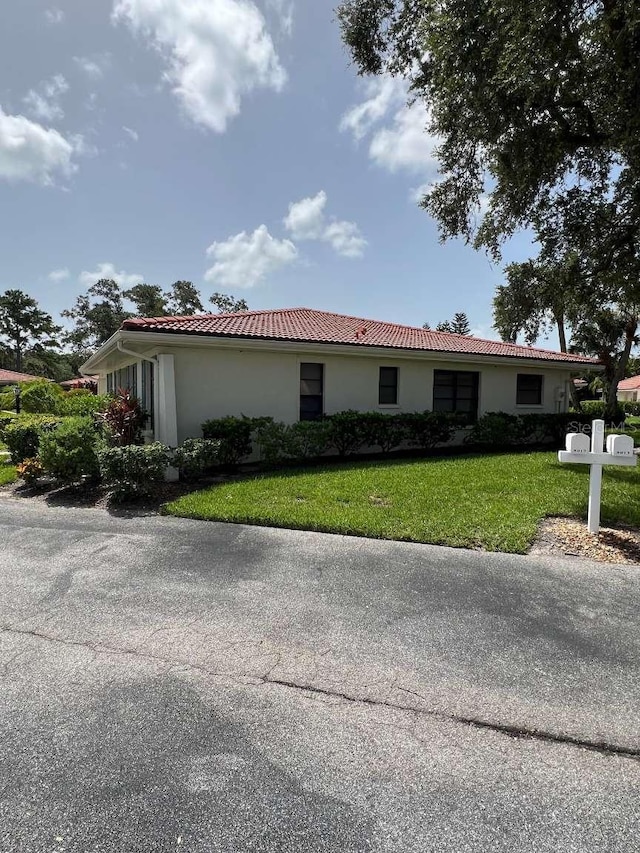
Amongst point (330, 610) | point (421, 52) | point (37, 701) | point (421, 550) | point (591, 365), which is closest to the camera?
point (37, 701)

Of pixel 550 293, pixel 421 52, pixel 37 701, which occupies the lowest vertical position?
pixel 37 701

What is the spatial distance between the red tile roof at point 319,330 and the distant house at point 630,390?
40905 millimetres

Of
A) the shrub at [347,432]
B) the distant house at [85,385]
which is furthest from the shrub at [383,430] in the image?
the distant house at [85,385]

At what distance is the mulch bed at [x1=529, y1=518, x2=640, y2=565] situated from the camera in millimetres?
5030

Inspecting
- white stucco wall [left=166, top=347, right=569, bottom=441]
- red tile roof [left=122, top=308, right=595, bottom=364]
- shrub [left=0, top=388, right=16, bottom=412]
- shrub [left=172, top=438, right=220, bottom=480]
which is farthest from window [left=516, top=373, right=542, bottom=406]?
shrub [left=0, top=388, right=16, bottom=412]

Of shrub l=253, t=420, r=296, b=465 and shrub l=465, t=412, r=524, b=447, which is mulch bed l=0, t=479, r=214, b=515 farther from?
shrub l=465, t=412, r=524, b=447

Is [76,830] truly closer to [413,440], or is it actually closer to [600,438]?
[600,438]

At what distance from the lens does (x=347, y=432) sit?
11.0m

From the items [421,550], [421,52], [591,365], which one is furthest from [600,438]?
[591,365]

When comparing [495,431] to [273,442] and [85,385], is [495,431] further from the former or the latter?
[85,385]

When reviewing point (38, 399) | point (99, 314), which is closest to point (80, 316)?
point (99, 314)

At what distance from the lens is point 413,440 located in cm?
1229

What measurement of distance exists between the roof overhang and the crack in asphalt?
275 inches

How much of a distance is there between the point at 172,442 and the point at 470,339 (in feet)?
38.1
